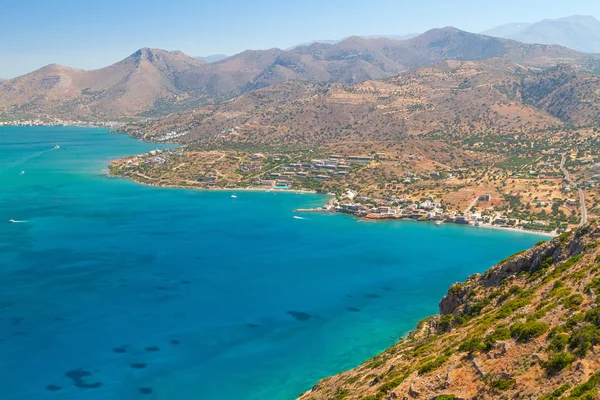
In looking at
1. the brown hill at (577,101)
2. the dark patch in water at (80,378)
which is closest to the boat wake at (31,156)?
the dark patch in water at (80,378)

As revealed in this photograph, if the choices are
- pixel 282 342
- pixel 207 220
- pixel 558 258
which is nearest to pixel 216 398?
pixel 282 342

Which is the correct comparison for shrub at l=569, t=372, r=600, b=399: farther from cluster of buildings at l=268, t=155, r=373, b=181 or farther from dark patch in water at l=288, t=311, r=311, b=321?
cluster of buildings at l=268, t=155, r=373, b=181

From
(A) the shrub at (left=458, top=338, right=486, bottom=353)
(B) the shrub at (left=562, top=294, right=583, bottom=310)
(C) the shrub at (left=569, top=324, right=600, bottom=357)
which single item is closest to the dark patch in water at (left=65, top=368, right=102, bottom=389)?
(A) the shrub at (left=458, top=338, right=486, bottom=353)

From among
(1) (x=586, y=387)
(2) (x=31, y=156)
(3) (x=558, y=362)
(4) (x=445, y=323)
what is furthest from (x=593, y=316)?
(2) (x=31, y=156)

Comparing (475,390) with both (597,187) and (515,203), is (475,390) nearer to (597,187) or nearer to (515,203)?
(515,203)

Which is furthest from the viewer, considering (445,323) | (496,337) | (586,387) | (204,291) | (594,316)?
(204,291)

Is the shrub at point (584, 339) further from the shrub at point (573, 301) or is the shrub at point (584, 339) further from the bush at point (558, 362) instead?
the shrub at point (573, 301)

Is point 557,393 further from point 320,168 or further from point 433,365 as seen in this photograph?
point 320,168
